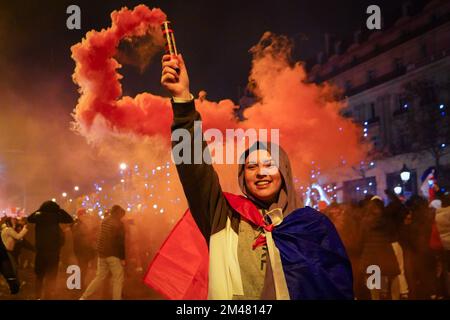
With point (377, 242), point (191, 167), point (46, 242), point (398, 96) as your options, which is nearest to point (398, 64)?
point (398, 96)

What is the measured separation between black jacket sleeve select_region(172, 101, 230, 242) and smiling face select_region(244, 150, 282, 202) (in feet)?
0.73

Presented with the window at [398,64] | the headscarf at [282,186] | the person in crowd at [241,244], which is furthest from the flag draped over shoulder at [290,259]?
the window at [398,64]

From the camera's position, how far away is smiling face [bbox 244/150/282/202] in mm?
2906

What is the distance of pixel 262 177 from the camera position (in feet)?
9.55

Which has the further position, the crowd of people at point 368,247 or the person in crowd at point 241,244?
the crowd of people at point 368,247

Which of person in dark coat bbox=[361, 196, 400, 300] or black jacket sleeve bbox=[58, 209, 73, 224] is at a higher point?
black jacket sleeve bbox=[58, 209, 73, 224]

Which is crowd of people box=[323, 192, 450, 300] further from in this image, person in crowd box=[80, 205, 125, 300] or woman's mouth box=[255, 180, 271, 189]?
woman's mouth box=[255, 180, 271, 189]

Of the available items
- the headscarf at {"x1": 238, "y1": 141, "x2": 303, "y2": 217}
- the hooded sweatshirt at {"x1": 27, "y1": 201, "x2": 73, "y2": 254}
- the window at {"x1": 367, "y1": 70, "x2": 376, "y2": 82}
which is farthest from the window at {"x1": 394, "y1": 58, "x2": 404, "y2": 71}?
the headscarf at {"x1": 238, "y1": 141, "x2": 303, "y2": 217}

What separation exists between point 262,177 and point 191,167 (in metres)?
0.49

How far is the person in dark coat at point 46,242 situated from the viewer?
8648 millimetres

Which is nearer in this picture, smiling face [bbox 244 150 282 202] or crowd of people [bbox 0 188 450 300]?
smiling face [bbox 244 150 282 202]

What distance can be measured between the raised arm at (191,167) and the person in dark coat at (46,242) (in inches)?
262

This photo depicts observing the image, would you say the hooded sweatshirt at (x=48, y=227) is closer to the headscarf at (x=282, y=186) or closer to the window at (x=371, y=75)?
the headscarf at (x=282, y=186)

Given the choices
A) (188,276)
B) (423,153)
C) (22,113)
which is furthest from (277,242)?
(423,153)
